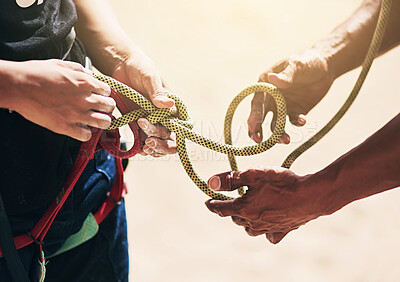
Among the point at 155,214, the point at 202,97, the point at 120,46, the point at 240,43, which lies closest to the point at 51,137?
the point at 120,46

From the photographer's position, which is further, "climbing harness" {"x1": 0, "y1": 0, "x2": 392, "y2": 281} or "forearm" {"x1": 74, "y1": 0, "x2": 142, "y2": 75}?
"forearm" {"x1": 74, "y1": 0, "x2": 142, "y2": 75}

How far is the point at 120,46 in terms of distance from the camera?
4.07ft

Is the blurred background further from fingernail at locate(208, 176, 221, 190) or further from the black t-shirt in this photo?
the black t-shirt

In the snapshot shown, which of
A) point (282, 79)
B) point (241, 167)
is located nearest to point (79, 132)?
point (282, 79)

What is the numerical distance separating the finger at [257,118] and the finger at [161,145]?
27cm

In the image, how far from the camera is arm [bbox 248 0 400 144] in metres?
1.34

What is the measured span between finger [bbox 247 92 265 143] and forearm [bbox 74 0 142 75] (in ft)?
1.17

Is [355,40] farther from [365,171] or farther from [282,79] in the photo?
[365,171]

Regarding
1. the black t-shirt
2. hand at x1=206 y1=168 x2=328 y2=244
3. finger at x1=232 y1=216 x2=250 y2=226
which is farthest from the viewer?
finger at x1=232 y1=216 x2=250 y2=226

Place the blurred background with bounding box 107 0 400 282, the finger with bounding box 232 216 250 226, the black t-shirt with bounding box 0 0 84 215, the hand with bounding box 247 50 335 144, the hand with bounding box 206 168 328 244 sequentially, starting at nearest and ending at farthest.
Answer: the black t-shirt with bounding box 0 0 84 215 < the hand with bounding box 206 168 328 244 < the finger with bounding box 232 216 250 226 < the hand with bounding box 247 50 335 144 < the blurred background with bounding box 107 0 400 282

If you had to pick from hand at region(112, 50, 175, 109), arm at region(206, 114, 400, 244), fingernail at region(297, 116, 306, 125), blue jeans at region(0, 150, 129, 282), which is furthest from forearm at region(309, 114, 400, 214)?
blue jeans at region(0, 150, 129, 282)

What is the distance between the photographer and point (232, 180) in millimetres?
1163

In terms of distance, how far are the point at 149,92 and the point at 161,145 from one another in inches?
5.1

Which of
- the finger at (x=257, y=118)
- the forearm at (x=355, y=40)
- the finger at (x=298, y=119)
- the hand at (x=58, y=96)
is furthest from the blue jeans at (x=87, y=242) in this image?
the forearm at (x=355, y=40)
